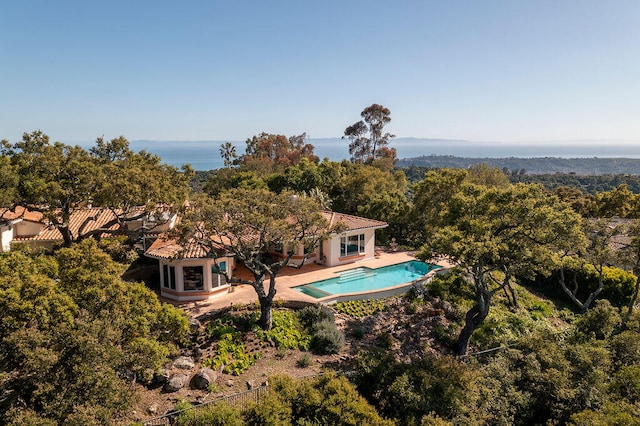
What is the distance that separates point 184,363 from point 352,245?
15231mm

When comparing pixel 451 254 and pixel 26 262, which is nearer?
pixel 26 262

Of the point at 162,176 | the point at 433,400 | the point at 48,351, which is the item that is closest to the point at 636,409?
the point at 433,400

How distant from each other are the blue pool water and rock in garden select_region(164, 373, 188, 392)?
8.64 meters

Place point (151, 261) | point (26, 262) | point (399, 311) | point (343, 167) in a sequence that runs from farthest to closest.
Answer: point (343, 167) < point (151, 261) < point (399, 311) < point (26, 262)

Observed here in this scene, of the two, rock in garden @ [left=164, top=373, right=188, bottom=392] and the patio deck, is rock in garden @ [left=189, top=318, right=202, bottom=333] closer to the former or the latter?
the patio deck

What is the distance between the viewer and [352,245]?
2775 cm

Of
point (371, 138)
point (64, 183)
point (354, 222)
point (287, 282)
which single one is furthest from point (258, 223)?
point (371, 138)

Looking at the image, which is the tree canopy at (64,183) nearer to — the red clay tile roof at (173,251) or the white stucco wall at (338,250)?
the red clay tile roof at (173,251)

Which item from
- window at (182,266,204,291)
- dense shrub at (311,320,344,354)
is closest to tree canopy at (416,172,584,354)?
dense shrub at (311,320,344,354)

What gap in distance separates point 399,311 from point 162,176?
49.0 ft

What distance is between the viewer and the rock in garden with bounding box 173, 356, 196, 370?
48.6 ft

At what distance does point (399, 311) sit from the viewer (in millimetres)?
21234

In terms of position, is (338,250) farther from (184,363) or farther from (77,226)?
(77,226)

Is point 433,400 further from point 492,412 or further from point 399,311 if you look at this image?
point 399,311
